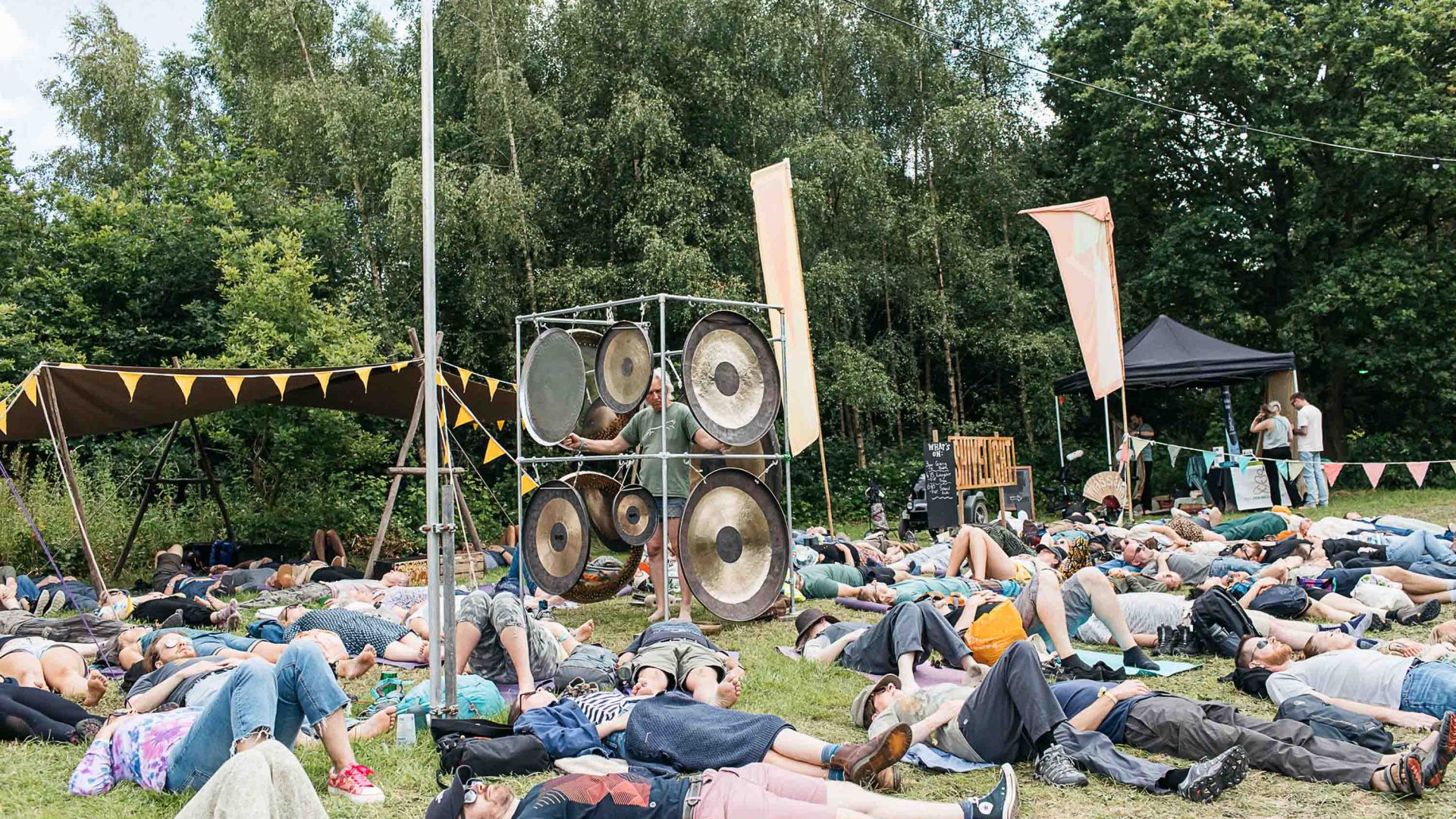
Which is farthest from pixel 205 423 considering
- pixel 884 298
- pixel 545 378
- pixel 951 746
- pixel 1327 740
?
pixel 1327 740

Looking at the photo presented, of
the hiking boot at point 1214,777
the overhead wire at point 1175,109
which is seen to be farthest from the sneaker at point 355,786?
the overhead wire at point 1175,109

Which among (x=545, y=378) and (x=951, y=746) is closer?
(x=951, y=746)

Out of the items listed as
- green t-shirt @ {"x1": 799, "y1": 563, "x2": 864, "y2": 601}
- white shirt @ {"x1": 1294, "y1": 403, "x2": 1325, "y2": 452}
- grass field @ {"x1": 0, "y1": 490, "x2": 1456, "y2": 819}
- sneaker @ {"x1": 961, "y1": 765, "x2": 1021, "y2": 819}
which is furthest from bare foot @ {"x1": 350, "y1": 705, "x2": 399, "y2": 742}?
white shirt @ {"x1": 1294, "y1": 403, "x2": 1325, "y2": 452}

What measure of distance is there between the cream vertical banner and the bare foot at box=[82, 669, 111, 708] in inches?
265

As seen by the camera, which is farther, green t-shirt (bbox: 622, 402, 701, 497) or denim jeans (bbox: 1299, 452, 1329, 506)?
denim jeans (bbox: 1299, 452, 1329, 506)

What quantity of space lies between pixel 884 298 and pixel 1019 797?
17491mm

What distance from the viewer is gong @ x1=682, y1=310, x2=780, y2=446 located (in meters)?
7.77

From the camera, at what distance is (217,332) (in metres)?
17.9

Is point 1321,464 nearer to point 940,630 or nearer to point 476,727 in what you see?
point 940,630

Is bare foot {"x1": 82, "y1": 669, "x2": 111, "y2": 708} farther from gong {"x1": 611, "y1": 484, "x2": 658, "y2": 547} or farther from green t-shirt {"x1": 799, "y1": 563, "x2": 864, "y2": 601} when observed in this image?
green t-shirt {"x1": 799, "y1": 563, "x2": 864, "y2": 601}

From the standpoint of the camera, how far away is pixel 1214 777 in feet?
13.6

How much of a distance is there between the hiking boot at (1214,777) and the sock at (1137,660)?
2163mm

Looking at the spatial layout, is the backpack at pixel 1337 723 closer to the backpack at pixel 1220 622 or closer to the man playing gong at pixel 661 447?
the backpack at pixel 1220 622

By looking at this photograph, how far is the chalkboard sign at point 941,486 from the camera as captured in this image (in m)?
14.4
